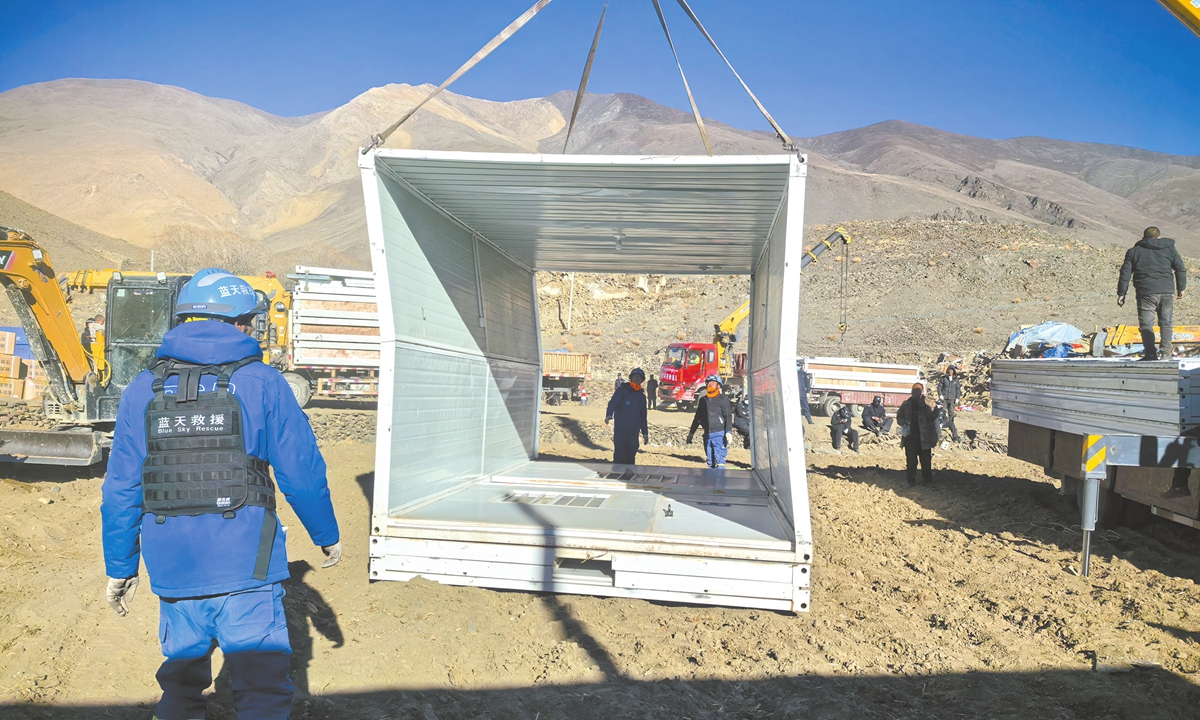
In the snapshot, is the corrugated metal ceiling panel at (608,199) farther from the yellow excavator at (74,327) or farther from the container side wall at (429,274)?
the yellow excavator at (74,327)

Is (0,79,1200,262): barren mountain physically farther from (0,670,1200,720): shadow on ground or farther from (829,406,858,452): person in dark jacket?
(0,670,1200,720): shadow on ground

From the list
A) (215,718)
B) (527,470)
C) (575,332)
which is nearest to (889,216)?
(575,332)

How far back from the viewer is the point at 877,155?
132 meters

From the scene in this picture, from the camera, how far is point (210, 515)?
276 cm

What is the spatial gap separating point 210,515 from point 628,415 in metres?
7.43

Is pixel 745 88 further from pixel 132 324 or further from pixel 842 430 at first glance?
pixel 842 430

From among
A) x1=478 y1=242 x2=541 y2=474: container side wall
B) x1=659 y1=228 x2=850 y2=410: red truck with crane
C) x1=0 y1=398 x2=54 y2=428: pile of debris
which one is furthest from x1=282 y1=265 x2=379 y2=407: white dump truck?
x1=659 y1=228 x2=850 y2=410: red truck with crane

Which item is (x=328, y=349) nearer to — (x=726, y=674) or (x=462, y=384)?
(x=462, y=384)

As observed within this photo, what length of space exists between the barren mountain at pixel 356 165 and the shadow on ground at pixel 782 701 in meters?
63.4

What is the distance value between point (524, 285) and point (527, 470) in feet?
8.56

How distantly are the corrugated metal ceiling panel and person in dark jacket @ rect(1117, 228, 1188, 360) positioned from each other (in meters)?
4.17

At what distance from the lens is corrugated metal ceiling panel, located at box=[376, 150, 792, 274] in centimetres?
503

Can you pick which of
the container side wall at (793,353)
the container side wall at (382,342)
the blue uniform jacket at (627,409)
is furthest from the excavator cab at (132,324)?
the container side wall at (793,353)

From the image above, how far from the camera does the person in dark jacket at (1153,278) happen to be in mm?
8055
